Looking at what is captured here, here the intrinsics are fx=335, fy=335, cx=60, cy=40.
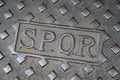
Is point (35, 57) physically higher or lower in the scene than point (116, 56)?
higher

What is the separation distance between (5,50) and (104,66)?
0.43 meters

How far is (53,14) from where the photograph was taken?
148cm

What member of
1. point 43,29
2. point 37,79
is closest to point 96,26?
point 43,29

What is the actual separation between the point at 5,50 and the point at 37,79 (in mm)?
194

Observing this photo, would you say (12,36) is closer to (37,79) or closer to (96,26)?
(37,79)

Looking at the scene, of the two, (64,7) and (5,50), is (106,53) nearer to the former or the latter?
(64,7)

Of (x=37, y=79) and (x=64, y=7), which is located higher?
(x=64, y=7)

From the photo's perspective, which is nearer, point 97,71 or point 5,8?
point 97,71

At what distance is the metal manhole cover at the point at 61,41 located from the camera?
142 cm

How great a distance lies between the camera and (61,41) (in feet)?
4.73

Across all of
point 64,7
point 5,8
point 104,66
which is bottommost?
point 104,66

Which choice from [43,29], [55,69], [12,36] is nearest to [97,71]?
[55,69]

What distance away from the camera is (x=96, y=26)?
1.44 metres

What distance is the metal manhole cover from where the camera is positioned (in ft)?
4.65
